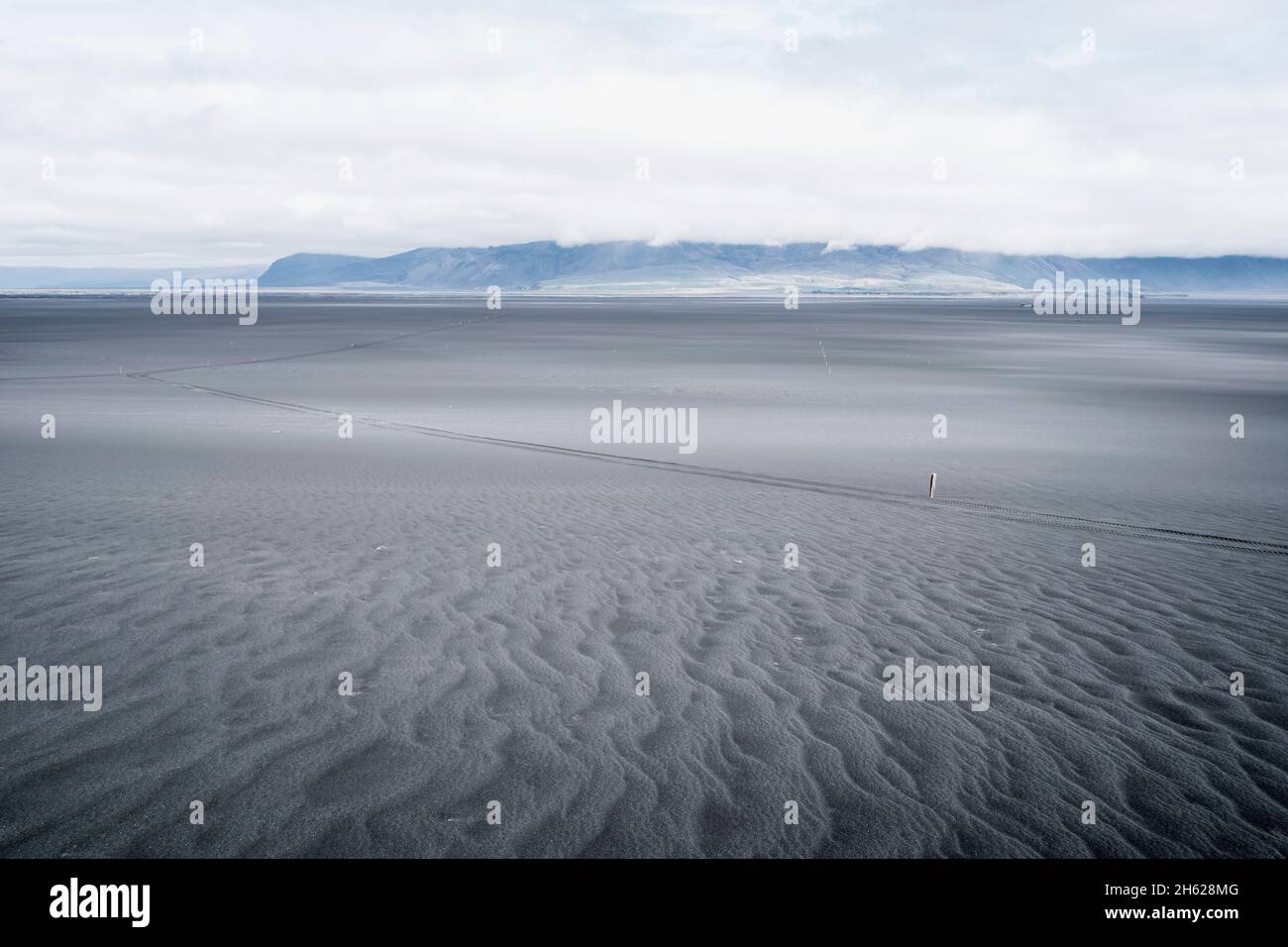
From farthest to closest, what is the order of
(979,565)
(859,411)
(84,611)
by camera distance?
1. (859,411)
2. (979,565)
3. (84,611)

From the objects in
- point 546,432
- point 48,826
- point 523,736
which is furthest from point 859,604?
point 546,432

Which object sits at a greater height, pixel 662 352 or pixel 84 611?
pixel 662 352

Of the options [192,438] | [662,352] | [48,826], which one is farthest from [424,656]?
[662,352]

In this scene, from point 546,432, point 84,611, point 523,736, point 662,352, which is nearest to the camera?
point 523,736

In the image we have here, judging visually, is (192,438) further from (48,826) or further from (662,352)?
(662,352)
